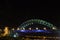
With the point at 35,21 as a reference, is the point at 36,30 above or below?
below

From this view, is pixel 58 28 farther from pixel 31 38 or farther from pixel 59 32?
pixel 31 38

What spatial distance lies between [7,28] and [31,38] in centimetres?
584

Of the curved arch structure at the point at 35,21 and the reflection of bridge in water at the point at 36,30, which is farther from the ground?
the curved arch structure at the point at 35,21

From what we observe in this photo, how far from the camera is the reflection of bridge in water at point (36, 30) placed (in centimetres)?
4278

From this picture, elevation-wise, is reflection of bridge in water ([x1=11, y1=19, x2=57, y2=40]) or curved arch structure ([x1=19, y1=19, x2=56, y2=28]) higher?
curved arch structure ([x1=19, y1=19, x2=56, y2=28])

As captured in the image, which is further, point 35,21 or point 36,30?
point 35,21

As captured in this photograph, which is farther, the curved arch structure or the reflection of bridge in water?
the curved arch structure

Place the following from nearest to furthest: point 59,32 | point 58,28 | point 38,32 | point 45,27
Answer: point 59,32, point 58,28, point 38,32, point 45,27

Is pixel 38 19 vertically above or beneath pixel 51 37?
above

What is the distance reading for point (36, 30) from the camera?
4591cm

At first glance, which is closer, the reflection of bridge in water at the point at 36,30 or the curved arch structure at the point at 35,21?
the reflection of bridge in water at the point at 36,30

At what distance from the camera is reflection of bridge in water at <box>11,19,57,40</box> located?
42781 mm

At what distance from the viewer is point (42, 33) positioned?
44.7 m

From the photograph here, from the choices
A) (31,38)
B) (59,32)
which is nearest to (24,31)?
(31,38)
